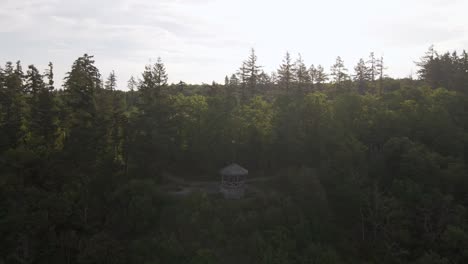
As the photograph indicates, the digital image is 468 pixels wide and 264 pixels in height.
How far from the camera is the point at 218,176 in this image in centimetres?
2892

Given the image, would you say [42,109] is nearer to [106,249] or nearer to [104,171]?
[104,171]

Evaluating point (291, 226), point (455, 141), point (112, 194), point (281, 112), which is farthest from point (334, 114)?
point (112, 194)

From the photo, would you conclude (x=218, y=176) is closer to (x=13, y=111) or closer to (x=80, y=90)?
(x=80, y=90)

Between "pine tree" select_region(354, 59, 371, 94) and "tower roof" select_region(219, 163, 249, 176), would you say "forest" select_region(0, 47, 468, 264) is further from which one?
"pine tree" select_region(354, 59, 371, 94)

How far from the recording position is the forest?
21.4m

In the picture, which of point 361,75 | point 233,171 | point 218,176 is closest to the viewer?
point 233,171

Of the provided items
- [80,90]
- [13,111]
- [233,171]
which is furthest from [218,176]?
[13,111]

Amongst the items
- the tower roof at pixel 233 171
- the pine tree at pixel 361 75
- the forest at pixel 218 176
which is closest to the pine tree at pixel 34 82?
the forest at pixel 218 176

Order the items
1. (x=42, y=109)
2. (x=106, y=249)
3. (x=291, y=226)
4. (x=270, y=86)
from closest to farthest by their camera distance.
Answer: (x=106, y=249) → (x=291, y=226) → (x=42, y=109) → (x=270, y=86)

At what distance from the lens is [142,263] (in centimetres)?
2005

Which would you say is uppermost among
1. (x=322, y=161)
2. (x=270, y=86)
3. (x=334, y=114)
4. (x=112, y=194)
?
(x=270, y=86)

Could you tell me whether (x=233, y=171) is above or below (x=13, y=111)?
below

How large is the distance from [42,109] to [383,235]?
26.7 m

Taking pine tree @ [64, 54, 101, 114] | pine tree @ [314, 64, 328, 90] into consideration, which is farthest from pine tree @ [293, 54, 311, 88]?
pine tree @ [64, 54, 101, 114]
